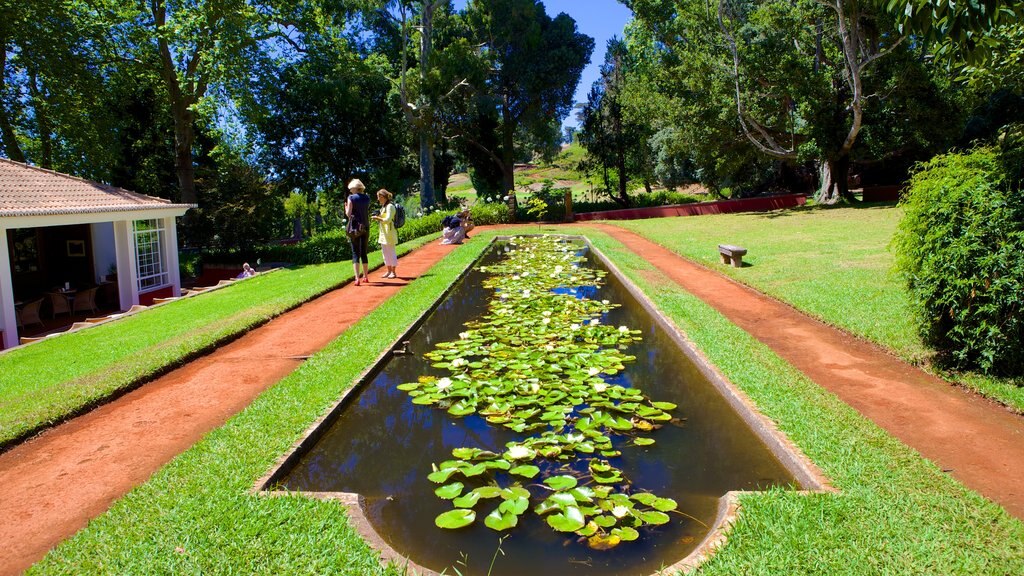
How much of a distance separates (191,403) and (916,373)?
7129 mm

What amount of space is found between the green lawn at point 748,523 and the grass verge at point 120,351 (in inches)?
91.6

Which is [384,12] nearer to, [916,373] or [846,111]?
[846,111]

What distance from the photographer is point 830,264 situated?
1304 centimetres

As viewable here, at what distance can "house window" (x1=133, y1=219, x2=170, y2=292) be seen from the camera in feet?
56.0

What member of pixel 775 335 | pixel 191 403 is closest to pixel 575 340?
pixel 775 335

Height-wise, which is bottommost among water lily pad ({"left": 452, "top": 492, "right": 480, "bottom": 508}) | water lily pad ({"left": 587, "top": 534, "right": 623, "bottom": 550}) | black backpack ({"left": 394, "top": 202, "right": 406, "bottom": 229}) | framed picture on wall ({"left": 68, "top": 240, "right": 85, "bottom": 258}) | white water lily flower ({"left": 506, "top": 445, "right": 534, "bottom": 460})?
water lily pad ({"left": 587, "top": 534, "right": 623, "bottom": 550})

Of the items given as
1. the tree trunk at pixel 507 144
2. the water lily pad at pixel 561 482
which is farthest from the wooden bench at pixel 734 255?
the tree trunk at pixel 507 144

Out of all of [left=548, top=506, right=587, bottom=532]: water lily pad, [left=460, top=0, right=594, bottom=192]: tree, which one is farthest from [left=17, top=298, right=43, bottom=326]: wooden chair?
[left=460, top=0, right=594, bottom=192]: tree

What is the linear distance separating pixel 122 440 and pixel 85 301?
12.8 metres

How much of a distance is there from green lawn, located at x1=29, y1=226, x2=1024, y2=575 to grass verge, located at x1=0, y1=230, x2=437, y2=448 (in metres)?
2.33

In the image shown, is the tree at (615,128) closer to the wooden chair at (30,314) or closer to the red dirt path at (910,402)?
the red dirt path at (910,402)

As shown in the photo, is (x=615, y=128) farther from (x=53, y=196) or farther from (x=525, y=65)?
(x=53, y=196)

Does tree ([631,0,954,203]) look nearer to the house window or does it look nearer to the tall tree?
the tall tree

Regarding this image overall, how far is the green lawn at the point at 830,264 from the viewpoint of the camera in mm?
7371
